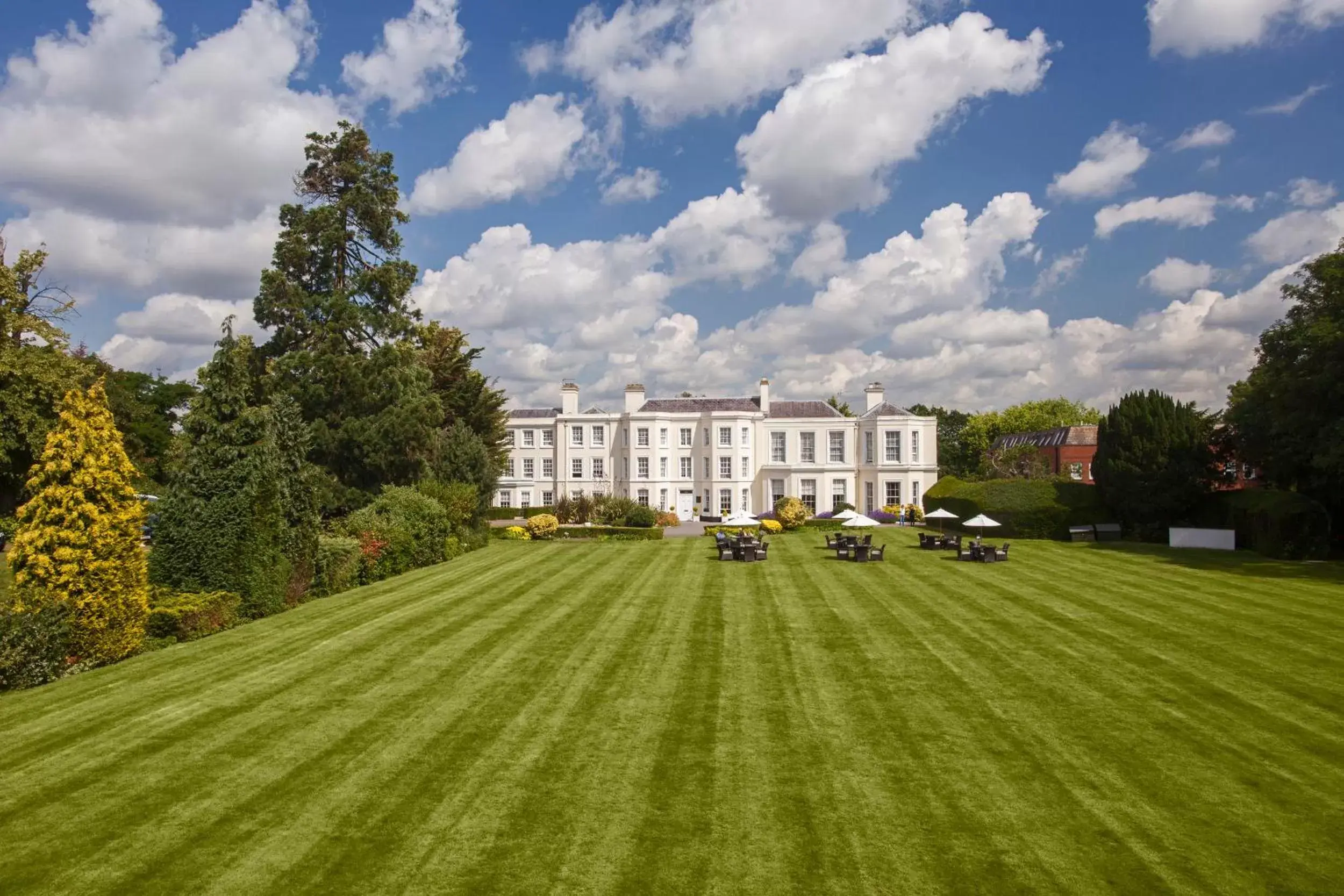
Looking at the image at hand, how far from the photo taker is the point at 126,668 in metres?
14.0

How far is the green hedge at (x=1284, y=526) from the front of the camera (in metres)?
26.7

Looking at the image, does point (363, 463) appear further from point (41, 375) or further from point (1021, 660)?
point (1021, 660)

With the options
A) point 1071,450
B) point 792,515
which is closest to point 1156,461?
point 792,515

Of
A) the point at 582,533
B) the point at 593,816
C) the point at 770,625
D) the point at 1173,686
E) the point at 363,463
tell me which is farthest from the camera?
the point at 582,533

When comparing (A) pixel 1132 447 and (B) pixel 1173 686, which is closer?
(B) pixel 1173 686

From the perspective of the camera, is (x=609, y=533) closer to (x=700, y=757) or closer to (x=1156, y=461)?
(x=1156, y=461)

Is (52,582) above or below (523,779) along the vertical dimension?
above

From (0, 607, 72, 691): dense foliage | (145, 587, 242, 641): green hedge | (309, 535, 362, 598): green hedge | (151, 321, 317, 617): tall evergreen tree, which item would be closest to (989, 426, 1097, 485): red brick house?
(309, 535, 362, 598): green hedge

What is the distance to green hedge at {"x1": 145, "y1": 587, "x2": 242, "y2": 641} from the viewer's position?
630 inches

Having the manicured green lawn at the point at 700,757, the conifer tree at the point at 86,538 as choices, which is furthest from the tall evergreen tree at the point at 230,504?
the conifer tree at the point at 86,538

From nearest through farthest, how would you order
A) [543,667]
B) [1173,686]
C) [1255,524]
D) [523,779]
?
[523,779], [1173,686], [543,667], [1255,524]

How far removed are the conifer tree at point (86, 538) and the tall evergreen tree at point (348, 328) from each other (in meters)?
19.4

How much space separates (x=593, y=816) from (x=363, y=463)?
30.1m

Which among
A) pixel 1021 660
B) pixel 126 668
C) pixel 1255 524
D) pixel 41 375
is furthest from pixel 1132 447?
pixel 41 375
